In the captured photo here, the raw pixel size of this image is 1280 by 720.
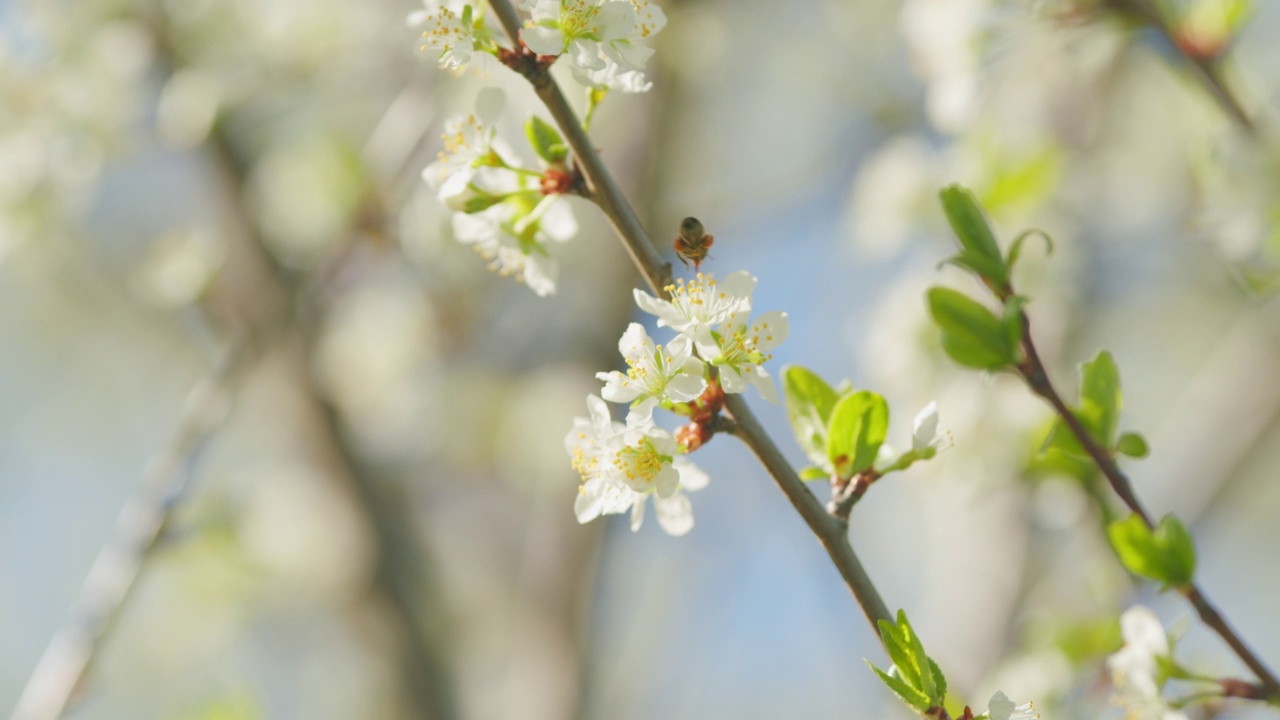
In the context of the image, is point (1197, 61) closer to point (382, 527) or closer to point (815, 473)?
point (815, 473)

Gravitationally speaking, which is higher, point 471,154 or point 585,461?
point 471,154

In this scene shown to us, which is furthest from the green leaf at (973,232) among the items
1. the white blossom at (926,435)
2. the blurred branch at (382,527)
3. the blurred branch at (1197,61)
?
the blurred branch at (382,527)

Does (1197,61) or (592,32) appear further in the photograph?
(1197,61)

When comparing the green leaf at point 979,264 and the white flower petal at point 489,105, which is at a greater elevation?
the white flower petal at point 489,105

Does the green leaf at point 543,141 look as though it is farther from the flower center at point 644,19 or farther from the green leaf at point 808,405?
the green leaf at point 808,405

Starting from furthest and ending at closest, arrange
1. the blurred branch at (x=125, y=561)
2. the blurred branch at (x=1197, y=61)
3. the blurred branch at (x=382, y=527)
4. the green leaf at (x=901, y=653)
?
the blurred branch at (x=382, y=527) < the blurred branch at (x=125, y=561) < the blurred branch at (x=1197, y=61) < the green leaf at (x=901, y=653)

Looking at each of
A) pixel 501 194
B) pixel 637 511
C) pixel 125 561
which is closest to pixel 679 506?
pixel 637 511

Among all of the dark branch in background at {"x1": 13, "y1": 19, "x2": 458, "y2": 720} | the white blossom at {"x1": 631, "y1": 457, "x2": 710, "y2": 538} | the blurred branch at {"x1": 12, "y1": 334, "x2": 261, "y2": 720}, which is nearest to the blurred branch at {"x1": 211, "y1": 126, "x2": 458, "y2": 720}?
the dark branch in background at {"x1": 13, "y1": 19, "x2": 458, "y2": 720}
